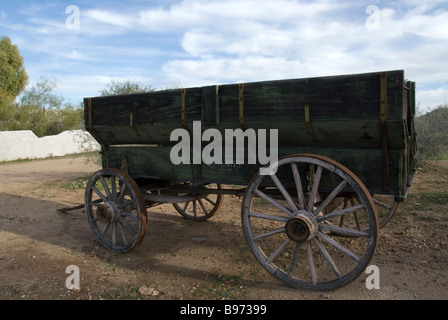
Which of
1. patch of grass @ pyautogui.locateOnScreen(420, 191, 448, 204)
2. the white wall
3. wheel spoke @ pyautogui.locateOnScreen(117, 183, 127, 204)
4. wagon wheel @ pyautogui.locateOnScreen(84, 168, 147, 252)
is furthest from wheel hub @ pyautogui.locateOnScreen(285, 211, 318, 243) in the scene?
the white wall

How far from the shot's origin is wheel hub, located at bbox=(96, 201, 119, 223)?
154 inches

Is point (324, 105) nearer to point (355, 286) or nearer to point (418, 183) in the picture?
point (355, 286)

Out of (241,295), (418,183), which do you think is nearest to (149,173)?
(241,295)

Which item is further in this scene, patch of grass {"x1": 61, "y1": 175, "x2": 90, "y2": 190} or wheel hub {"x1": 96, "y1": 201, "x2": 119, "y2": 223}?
patch of grass {"x1": 61, "y1": 175, "x2": 90, "y2": 190}

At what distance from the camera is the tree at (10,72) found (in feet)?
65.5

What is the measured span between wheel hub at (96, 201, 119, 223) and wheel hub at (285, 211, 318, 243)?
2.10m

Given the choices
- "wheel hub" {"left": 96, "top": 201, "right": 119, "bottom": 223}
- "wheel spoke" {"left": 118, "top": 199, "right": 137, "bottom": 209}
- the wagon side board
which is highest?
the wagon side board

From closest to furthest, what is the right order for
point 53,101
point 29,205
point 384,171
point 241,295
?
point 384,171, point 241,295, point 29,205, point 53,101

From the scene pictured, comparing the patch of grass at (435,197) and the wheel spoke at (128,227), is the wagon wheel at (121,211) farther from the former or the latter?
the patch of grass at (435,197)

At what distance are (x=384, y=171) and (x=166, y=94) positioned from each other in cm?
219

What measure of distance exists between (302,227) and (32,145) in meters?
17.6

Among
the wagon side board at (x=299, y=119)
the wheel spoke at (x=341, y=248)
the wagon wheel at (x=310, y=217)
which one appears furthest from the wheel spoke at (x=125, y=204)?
the wheel spoke at (x=341, y=248)

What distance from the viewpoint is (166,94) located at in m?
3.52

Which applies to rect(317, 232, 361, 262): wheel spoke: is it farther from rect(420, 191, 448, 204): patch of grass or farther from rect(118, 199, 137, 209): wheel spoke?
rect(420, 191, 448, 204): patch of grass
